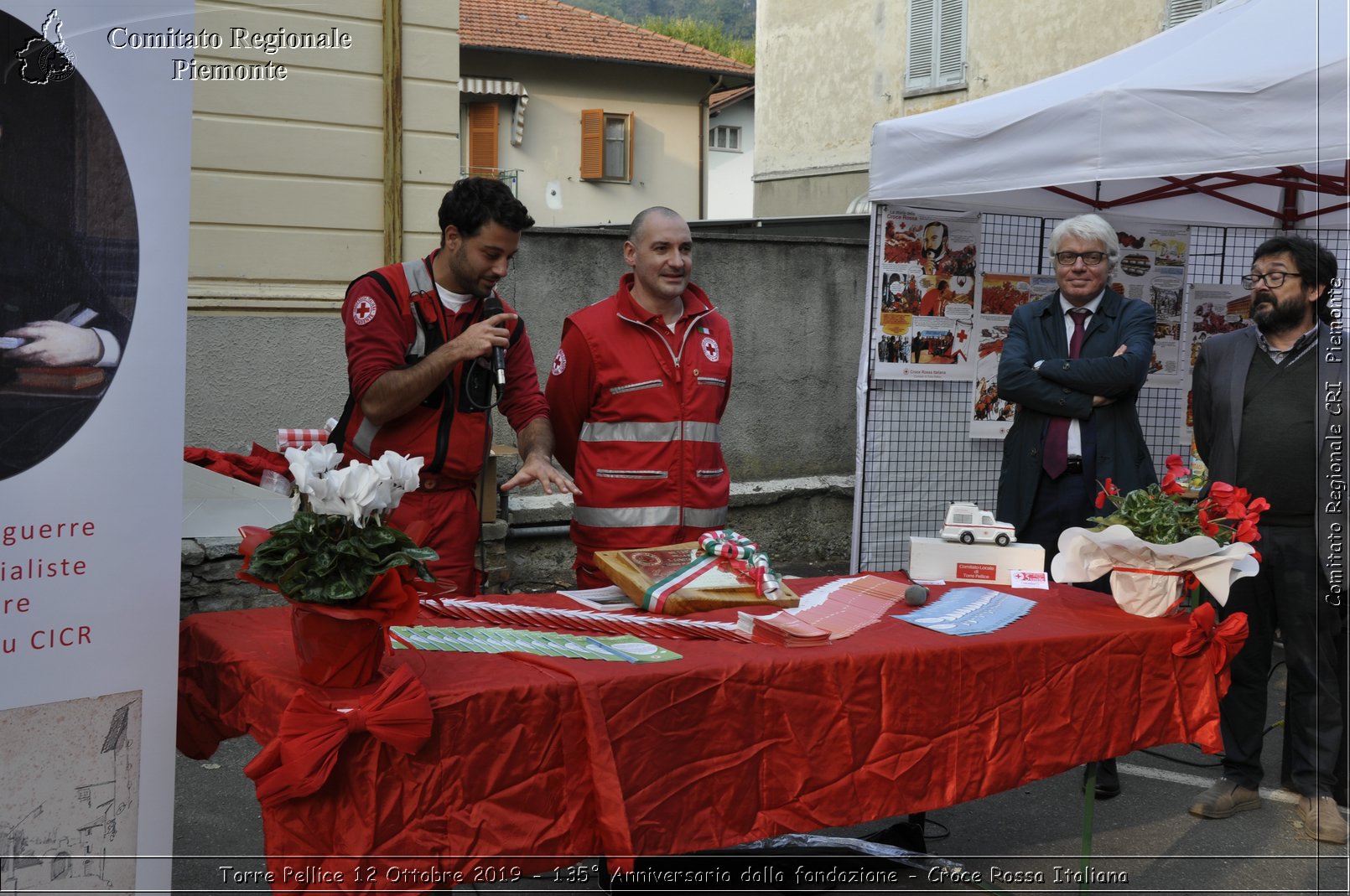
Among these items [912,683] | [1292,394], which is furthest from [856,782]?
[1292,394]

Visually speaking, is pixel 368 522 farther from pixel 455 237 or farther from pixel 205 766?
pixel 205 766

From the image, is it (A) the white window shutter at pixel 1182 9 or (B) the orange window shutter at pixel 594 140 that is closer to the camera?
(A) the white window shutter at pixel 1182 9

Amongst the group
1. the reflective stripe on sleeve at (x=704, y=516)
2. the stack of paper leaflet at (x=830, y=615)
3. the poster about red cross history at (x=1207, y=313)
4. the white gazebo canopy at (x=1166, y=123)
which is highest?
the white gazebo canopy at (x=1166, y=123)

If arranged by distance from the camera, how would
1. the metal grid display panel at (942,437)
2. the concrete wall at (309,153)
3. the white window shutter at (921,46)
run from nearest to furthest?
1. the metal grid display panel at (942,437)
2. the concrete wall at (309,153)
3. the white window shutter at (921,46)


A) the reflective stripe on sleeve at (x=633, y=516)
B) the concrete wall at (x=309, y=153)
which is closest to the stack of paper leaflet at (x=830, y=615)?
Result: the reflective stripe on sleeve at (x=633, y=516)

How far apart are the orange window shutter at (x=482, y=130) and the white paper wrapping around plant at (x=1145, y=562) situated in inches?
878

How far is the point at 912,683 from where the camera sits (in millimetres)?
2660

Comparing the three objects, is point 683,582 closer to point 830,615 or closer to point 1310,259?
point 830,615

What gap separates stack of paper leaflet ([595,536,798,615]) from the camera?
2889 mm

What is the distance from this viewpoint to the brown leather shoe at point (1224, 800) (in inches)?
160

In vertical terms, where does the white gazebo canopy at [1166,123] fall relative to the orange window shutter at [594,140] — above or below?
below

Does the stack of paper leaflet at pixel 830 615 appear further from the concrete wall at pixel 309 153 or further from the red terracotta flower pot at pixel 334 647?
the concrete wall at pixel 309 153

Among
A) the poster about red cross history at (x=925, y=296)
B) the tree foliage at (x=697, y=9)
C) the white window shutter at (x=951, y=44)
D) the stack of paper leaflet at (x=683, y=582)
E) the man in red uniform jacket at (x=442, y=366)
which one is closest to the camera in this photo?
the stack of paper leaflet at (x=683, y=582)

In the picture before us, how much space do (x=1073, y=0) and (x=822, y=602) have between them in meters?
12.1
